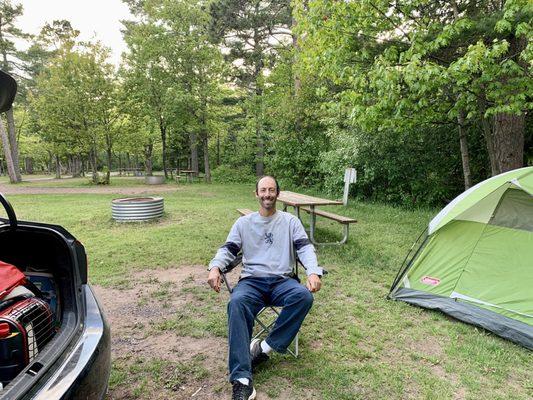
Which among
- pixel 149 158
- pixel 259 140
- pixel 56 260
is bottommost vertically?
pixel 56 260

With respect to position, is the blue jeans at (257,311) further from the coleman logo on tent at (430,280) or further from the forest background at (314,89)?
the forest background at (314,89)

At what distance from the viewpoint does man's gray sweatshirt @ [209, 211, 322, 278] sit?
2707 millimetres

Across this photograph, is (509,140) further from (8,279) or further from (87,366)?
(8,279)

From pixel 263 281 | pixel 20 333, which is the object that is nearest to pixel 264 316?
pixel 263 281

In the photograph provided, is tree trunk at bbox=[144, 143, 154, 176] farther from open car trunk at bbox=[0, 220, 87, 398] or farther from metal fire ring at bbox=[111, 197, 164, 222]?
open car trunk at bbox=[0, 220, 87, 398]

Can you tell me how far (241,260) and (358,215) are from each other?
6.03m

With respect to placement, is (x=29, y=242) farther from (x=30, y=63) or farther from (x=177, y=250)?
(x=30, y=63)

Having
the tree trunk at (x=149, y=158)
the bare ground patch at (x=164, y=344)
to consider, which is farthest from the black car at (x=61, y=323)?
the tree trunk at (x=149, y=158)

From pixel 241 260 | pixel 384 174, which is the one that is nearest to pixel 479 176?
pixel 384 174

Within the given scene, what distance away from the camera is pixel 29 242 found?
1.98m

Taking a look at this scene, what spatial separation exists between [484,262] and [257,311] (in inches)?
86.0

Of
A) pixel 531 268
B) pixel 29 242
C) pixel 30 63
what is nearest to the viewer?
pixel 29 242

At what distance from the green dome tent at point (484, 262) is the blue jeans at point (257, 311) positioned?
5.36 ft

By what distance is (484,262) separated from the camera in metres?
3.25
